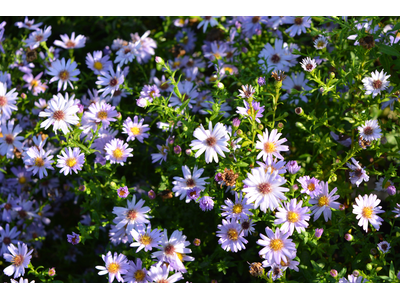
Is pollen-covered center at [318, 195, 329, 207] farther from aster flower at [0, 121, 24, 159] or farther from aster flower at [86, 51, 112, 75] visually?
aster flower at [0, 121, 24, 159]

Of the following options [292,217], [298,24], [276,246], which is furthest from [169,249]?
[298,24]

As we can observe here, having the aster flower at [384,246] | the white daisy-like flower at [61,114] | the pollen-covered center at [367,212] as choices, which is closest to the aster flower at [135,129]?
the white daisy-like flower at [61,114]

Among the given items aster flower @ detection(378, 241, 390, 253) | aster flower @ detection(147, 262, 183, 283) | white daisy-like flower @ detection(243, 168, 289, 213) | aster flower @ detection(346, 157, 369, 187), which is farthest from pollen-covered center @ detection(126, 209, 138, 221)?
aster flower @ detection(378, 241, 390, 253)

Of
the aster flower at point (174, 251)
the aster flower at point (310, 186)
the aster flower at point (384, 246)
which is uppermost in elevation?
the aster flower at point (310, 186)

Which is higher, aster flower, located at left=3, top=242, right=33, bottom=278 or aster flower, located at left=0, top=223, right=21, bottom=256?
aster flower, located at left=0, top=223, right=21, bottom=256

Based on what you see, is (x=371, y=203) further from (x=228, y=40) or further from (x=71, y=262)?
(x=71, y=262)

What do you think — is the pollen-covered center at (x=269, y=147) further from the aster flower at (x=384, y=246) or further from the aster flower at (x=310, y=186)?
the aster flower at (x=384, y=246)

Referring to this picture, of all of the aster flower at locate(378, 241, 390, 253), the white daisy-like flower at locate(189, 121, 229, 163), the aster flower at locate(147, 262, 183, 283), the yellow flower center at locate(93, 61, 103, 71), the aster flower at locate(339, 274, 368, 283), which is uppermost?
the yellow flower center at locate(93, 61, 103, 71)

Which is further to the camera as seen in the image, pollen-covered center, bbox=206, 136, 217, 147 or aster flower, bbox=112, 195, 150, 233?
aster flower, bbox=112, 195, 150, 233
